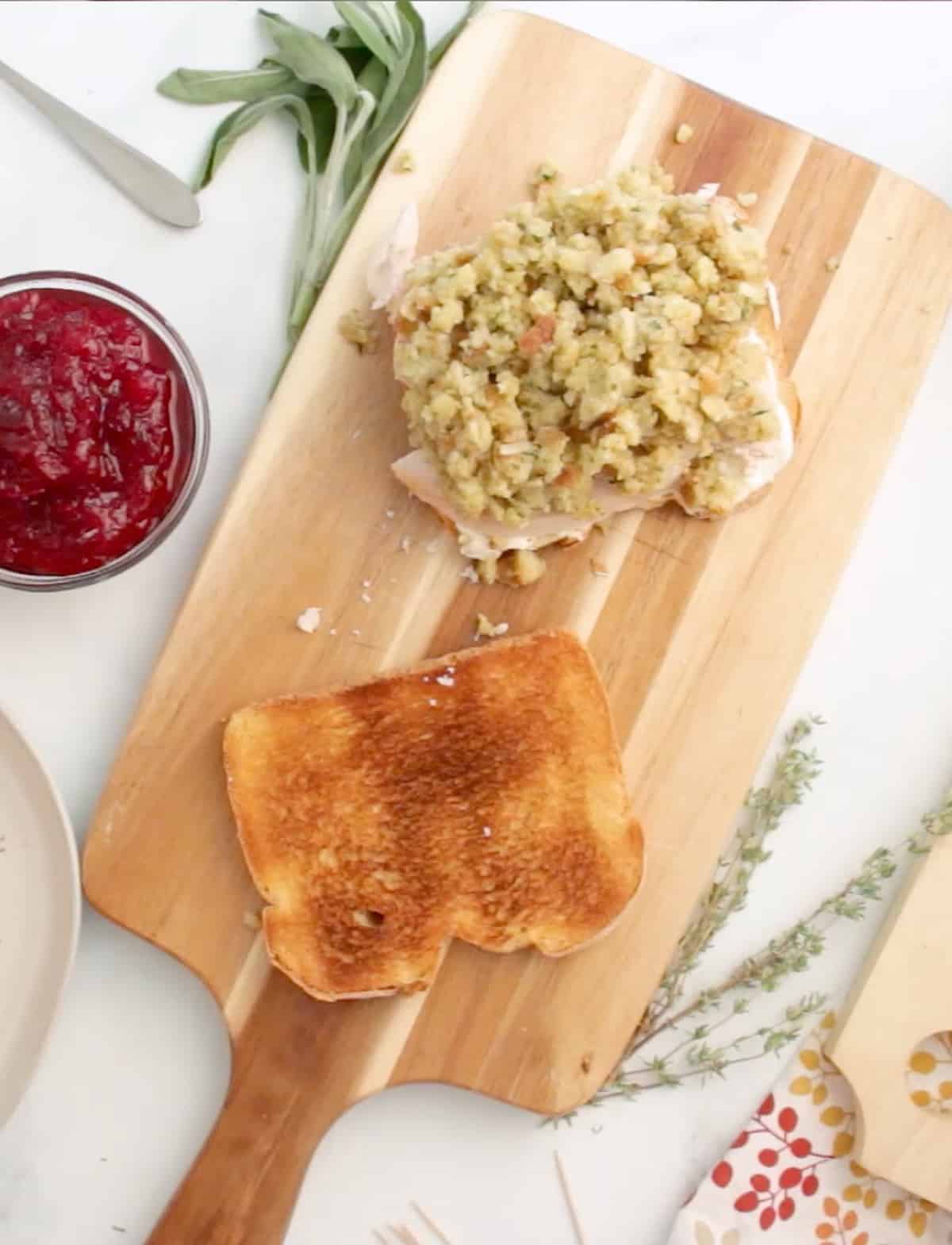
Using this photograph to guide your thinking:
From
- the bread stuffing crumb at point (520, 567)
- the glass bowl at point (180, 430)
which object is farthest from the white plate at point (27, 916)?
the bread stuffing crumb at point (520, 567)

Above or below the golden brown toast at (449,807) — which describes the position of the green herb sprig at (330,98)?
above

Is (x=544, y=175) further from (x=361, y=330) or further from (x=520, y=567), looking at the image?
(x=520, y=567)

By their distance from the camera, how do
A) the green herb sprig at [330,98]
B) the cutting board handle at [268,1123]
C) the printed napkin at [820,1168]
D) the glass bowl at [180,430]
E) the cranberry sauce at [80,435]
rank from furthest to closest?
1. the printed napkin at [820,1168]
2. the green herb sprig at [330,98]
3. the cutting board handle at [268,1123]
4. the glass bowl at [180,430]
5. the cranberry sauce at [80,435]

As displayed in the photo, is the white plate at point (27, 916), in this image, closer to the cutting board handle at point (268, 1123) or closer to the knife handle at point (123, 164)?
the cutting board handle at point (268, 1123)

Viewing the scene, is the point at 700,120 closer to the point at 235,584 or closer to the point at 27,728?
the point at 235,584

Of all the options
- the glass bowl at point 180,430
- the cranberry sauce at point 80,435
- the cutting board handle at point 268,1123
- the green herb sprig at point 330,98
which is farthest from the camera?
the green herb sprig at point 330,98

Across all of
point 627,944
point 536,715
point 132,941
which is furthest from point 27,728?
point 627,944

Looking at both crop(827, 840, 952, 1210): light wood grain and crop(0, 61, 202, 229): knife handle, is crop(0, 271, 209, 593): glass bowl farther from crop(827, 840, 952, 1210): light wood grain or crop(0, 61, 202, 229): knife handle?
crop(827, 840, 952, 1210): light wood grain

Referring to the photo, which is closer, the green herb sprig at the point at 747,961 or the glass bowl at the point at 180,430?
the glass bowl at the point at 180,430
